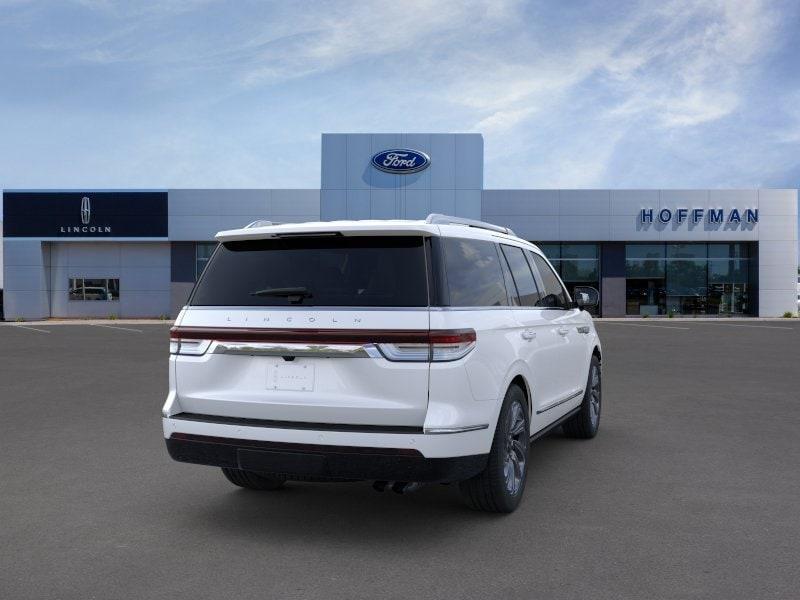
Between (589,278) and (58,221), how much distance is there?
29131mm

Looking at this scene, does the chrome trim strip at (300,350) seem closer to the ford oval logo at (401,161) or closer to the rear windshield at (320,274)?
the rear windshield at (320,274)

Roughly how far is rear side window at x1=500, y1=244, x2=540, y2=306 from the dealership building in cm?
3297

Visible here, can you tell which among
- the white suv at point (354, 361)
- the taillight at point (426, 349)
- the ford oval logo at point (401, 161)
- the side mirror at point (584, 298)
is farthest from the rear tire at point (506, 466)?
the ford oval logo at point (401, 161)

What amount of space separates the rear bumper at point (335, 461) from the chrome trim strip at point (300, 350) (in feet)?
1.63

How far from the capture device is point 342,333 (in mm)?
4117

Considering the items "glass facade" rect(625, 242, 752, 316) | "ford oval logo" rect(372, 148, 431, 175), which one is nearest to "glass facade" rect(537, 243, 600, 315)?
"glass facade" rect(625, 242, 752, 316)

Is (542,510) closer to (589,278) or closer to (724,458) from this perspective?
(724,458)

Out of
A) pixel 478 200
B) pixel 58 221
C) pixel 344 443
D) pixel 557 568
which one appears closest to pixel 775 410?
pixel 557 568

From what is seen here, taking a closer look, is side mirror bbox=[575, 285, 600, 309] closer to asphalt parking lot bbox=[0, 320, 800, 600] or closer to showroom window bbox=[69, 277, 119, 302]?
asphalt parking lot bbox=[0, 320, 800, 600]

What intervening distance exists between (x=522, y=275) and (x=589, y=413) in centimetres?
220

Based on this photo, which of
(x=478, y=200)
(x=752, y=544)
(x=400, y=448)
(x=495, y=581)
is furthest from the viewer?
(x=478, y=200)

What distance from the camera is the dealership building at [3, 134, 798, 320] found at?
39406mm

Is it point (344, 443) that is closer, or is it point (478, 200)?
point (344, 443)

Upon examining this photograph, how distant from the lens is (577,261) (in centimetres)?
4078
